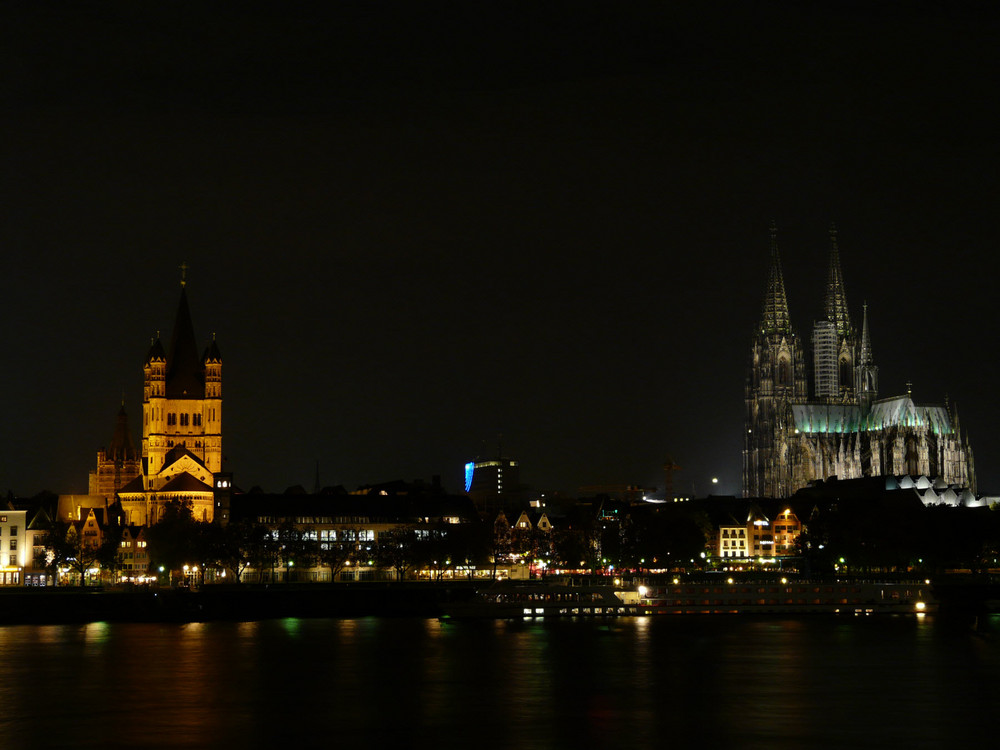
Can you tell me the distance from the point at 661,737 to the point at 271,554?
101m

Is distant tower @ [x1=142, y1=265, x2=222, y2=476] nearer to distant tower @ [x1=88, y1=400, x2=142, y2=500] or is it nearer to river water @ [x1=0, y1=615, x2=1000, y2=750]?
distant tower @ [x1=88, y1=400, x2=142, y2=500]

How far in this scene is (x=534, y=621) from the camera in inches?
4328

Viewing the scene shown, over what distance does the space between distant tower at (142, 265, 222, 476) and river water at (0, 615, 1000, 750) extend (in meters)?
69.9

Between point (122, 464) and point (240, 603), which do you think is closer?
point (240, 603)

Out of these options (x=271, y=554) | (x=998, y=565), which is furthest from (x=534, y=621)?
A: (x=998, y=565)

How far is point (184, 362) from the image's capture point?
175250 mm

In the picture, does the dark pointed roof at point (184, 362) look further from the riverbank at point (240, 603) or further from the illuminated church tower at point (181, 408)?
the riverbank at point (240, 603)

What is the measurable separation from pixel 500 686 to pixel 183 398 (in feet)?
362

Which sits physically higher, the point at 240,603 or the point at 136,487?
the point at 136,487

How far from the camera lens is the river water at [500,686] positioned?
189 ft

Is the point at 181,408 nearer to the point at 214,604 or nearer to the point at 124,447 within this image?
the point at 124,447

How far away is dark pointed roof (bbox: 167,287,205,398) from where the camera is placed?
175 m

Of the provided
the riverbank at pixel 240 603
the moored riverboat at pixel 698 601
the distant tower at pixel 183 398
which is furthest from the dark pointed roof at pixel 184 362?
the moored riverboat at pixel 698 601

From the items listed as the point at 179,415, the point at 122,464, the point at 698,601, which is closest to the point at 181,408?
the point at 179,415
